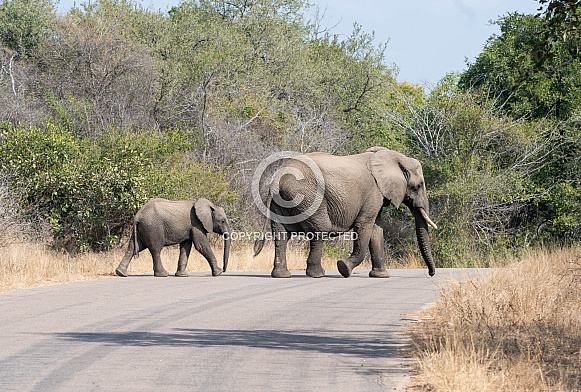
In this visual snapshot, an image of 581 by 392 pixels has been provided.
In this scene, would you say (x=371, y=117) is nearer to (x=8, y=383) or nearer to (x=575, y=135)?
(x=575, y=135)

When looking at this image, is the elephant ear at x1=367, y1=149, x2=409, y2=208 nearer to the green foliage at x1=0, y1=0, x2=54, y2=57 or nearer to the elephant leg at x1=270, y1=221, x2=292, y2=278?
the elephant leg at x1=270, y1=221, x2=292, y2=278

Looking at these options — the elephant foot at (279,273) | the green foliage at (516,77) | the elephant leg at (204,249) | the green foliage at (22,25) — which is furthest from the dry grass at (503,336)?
the green foliage at (22,25)

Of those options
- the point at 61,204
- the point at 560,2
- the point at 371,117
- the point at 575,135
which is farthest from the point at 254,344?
the point at 371,117

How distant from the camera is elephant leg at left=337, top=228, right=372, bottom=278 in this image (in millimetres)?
22711

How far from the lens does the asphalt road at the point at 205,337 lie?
9.16 metres

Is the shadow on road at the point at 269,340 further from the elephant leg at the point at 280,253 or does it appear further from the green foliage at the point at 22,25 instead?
the green foliage at the point at 22,25

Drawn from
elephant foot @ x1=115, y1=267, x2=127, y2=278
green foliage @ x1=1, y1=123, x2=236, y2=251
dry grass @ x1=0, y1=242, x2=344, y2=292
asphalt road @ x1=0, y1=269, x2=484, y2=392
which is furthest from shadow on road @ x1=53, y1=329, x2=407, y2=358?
green foliage @ x1=1, y1=123, x2=236, y2=251

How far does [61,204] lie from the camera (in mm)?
25453

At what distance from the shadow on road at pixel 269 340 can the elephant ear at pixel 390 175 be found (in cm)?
1112

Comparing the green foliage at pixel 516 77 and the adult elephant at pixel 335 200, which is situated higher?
the green foliage at pixel 516 77

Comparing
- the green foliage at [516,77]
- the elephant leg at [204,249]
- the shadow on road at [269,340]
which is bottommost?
the shadow on road at [269,340]

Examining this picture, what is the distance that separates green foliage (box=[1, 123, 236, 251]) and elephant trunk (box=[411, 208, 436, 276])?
19.5ft

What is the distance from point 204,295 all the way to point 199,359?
714 centimetres

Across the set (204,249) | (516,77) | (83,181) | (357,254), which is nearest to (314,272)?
(357,254)
